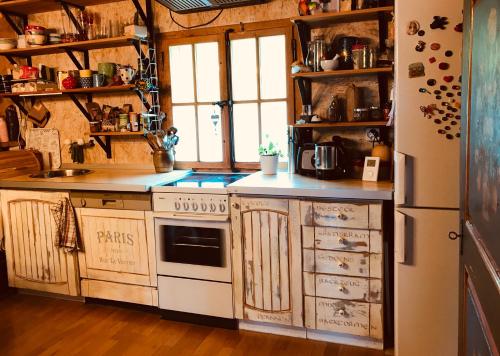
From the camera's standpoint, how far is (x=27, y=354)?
8.22 feet

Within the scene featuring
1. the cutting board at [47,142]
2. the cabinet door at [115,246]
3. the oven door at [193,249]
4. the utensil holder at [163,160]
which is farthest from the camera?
the cutting board at [47,142]

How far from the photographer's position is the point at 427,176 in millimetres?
2029

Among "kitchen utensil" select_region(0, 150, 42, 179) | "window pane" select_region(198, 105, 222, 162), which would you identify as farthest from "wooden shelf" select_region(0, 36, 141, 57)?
"kitchen utensil" select_region(0, 150, 42, 179)

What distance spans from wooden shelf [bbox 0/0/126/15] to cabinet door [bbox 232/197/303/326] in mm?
2005

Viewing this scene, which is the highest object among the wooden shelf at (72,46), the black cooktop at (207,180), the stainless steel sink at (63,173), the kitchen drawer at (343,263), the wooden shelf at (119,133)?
the wooden shelf at (72,46)

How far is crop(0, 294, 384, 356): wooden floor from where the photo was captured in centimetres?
248

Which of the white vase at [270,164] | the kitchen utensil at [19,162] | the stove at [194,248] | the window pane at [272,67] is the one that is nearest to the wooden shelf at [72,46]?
the kitchen utensil at [19,162]

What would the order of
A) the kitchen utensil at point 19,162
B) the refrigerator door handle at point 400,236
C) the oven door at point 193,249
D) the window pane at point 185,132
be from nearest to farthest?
the refrigerator door handle at point 400,236, the oven door at point 193,249, the window pane at point 185,132, the kitchen utensil at point 19,162

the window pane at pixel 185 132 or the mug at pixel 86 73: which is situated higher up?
the mug at pixel 86 73

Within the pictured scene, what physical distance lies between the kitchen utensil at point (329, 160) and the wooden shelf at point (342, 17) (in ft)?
2.43

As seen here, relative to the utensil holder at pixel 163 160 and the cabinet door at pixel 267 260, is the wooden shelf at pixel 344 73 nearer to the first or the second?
the cabinet door at pixel 267 260

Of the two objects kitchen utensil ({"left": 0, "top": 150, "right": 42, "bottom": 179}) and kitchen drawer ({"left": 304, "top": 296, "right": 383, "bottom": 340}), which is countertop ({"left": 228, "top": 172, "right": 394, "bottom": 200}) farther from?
kitchen utensil ({"left": 0, "top": 150, "right": 42, "bottom": 179})

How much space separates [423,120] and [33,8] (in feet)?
10.2

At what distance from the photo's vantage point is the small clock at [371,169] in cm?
254
